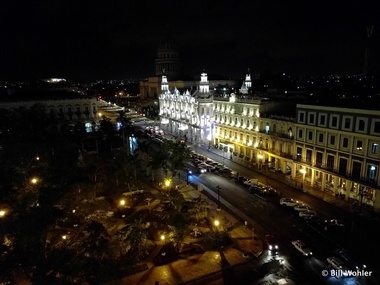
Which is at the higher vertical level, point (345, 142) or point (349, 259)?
point (345, 142)

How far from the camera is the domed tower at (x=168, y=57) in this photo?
518ft

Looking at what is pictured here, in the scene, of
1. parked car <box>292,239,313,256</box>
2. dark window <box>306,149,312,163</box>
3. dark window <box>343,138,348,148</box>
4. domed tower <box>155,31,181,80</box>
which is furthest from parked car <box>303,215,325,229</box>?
domed tower <box>155,31,181,80</box>

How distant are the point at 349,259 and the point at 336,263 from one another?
2.10 meters

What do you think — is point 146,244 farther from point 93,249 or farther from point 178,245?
point 93,249

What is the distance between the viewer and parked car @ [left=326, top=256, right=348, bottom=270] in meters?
27.8

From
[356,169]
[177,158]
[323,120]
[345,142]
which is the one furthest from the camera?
[323,120]

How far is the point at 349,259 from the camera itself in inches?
1151

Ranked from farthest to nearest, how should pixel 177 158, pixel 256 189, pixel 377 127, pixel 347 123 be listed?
pixel 256 189, pixel 177 158, pixel 347 123, pixel 377 127

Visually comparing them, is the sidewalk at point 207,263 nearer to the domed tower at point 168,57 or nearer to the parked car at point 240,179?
the parked car at point 240,179

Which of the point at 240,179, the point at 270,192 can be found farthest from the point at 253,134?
the point at 270,192

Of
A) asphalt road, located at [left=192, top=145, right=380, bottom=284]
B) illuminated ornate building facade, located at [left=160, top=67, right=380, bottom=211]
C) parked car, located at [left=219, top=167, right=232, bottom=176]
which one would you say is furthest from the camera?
parked car, located at [left=219, top=167, right=232, bottom=176]

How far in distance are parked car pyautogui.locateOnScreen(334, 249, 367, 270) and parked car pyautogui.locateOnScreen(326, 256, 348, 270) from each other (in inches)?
32.3

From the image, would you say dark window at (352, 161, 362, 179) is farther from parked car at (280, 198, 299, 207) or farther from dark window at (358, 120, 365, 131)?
parked car at (280, 198, 299, 207)

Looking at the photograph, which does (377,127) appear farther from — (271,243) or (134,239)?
(134,239)
